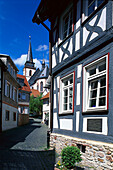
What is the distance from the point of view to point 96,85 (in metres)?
5.81

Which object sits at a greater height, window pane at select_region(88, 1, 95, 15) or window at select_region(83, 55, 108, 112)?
window pane at select_region(88, 1, 95, 15)

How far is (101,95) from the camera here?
5.51m

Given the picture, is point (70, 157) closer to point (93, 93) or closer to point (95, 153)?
point (95, 153)

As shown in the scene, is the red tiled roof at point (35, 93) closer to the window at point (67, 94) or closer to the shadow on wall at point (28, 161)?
the window at point (67, 94)

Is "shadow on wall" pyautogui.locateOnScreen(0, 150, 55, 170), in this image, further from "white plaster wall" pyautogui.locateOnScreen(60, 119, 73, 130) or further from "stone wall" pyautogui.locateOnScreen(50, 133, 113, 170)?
"white plaster wall" pyautogui.locateOnScreen(60, 119, 73, 130)

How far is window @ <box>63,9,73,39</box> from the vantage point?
782cm

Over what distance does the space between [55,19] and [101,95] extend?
543 centimetres

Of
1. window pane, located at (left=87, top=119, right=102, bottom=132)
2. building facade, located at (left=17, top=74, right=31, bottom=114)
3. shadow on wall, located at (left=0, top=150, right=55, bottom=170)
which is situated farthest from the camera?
building facade, located at (left=17, top=74, right=31, bottom=114)

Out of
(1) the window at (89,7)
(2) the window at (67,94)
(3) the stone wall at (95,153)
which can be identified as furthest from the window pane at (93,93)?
(1) the window at (89,7)

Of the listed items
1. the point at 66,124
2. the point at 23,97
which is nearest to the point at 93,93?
the point at 66,124

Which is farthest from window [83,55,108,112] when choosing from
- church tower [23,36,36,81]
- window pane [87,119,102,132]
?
church tower [23,36,36,81]

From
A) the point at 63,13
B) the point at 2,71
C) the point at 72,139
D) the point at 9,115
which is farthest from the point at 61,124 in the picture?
the point at 9,115

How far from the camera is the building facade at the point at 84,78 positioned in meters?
5.13

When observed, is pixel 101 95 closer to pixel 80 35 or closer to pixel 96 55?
pixel 96 55
